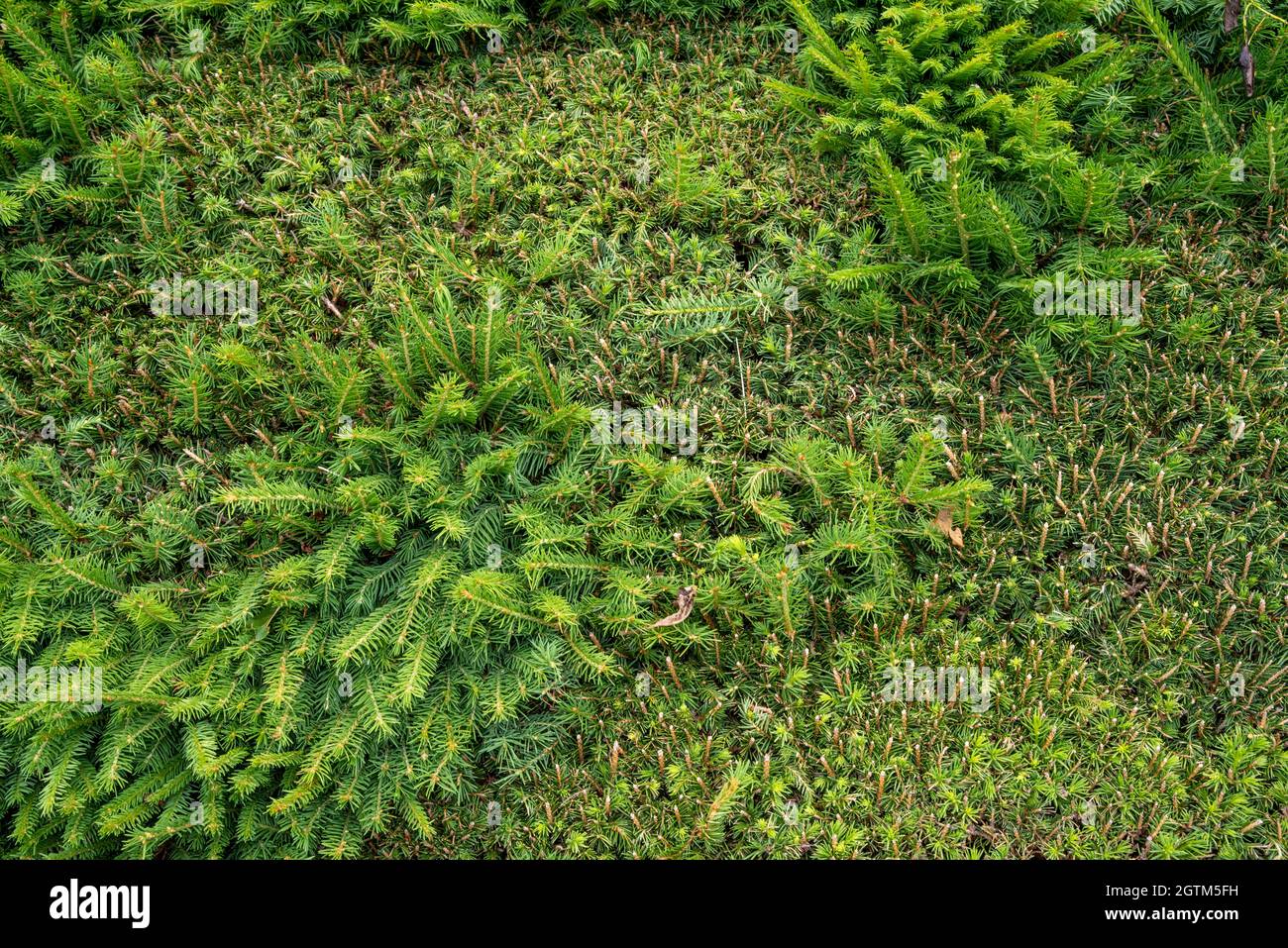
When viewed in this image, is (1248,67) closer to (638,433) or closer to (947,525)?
(947,525)

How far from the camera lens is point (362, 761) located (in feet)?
11.5

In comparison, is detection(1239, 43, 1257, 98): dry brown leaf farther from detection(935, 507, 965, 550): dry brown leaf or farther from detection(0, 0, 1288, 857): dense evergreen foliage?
detection(935, 507, 965, 550): dry brown leaf

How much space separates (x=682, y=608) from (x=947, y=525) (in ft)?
4.03

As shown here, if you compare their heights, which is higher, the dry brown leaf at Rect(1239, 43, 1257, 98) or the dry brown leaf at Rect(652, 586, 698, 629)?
the dry brown leaf at Rect(1239, 43, 1257, 98)

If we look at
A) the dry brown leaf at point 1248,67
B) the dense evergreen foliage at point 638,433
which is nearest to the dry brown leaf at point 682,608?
the dense evergreen foliage at point 638,433

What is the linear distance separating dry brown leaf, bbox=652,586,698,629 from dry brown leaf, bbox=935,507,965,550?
1127mm

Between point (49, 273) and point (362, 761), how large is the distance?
2960mm

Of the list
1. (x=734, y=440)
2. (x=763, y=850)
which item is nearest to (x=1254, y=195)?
(x=734, y=440)

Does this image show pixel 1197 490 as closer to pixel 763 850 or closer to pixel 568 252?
pixel 763 850

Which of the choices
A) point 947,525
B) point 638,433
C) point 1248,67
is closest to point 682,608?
point 638,433

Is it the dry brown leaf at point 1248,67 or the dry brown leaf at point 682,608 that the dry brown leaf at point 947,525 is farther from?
the dry brown leaf at point 1248,67

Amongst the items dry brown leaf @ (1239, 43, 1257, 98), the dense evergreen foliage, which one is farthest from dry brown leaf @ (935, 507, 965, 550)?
dry brown leaf @ (1239, 43, 1257, 98)

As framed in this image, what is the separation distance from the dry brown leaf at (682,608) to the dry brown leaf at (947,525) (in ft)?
3.70

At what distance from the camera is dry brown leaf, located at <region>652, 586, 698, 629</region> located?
361 centimetres
